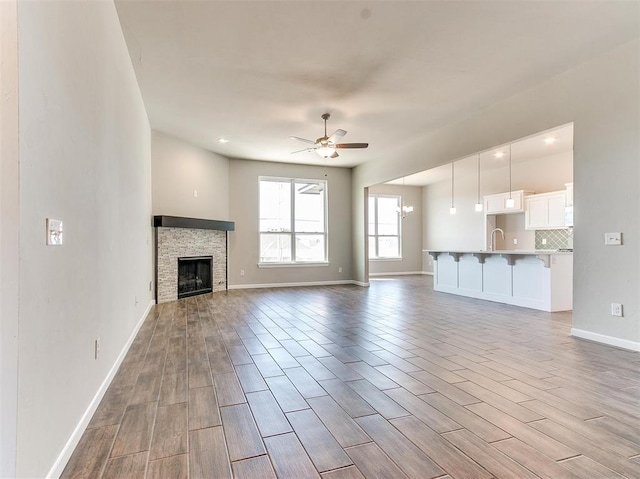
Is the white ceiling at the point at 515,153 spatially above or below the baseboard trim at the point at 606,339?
above

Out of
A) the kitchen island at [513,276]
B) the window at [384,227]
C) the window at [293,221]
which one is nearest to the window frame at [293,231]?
the window at [293,221]

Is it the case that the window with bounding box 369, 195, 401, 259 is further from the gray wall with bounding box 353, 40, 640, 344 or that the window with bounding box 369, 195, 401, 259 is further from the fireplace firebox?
the gray wall with bounding box 353, 40, 640, 344

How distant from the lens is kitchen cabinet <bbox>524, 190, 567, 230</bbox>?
7285mm

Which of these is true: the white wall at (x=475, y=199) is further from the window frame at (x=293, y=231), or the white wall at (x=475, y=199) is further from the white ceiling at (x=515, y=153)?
the window frame at (x=293, y=231)

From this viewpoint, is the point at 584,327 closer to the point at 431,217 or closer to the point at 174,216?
the point at 174,216

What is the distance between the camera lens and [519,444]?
1759mm

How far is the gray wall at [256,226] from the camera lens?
25.6 ft

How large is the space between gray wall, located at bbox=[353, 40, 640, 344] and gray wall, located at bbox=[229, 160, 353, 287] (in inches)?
193

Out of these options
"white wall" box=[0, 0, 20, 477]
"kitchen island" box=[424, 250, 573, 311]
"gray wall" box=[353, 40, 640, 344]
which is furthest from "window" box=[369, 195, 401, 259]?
"white wall" box=[0, 0, 20, 477]

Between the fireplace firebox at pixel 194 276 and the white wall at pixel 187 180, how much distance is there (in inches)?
34.3

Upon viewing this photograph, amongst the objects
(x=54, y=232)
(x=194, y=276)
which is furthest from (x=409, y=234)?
(x=54, y=232)

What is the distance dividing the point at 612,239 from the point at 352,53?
3.13m

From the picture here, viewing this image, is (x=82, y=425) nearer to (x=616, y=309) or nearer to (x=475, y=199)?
(x=616, y=309)

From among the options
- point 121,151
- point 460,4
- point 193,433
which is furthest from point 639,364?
point 121,151
